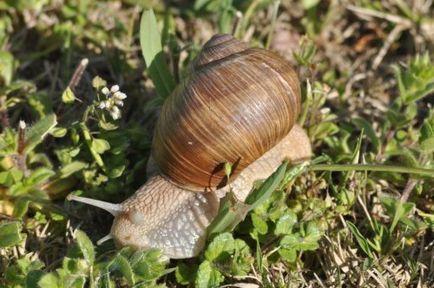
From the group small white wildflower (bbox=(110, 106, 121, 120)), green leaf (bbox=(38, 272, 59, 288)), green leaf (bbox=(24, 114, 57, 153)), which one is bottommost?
green leaf (bbox=(38, 272, 59, 288))

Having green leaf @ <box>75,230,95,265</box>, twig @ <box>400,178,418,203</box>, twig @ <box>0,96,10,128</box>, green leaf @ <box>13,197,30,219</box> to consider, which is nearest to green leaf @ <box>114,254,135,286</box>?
green leaf @ <box>75,230,95,265</box>

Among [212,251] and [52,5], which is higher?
[52,5]

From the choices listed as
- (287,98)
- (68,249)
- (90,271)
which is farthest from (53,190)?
(287,98)

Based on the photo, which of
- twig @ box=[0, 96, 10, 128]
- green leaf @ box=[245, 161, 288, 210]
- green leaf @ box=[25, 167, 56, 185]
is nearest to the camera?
green leaf @ box=[245, 161, 288, 210]

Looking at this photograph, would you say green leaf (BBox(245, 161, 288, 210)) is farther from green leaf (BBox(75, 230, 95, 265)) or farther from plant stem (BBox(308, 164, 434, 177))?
green leaf (BBox(75, 230, 95, 265))

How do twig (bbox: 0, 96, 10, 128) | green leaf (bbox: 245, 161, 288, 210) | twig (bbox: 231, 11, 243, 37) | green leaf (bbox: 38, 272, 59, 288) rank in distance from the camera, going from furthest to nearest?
1. twig (bbox: 231, 11, 243, 37)
2. twig (bbox: 0, 96, 10, 128)
3. green leaf (bbox: 245, 161, 288, 210)
4. green leaf (bbox: 38, 272, 59, 288)

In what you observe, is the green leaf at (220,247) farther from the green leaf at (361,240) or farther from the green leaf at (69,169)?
the green leaf at (69,169)

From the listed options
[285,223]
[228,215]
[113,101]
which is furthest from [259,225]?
[113,101]

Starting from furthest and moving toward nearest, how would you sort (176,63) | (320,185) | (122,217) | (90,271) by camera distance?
(176,63)
(320,185)
(122,217)
(90,271)

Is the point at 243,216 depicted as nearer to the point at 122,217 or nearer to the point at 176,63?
the point at 122,217
